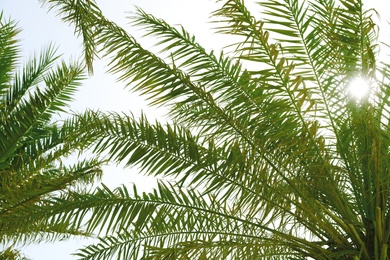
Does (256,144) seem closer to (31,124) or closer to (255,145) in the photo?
(255,145)

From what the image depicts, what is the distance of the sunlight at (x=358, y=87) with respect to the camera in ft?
19.6

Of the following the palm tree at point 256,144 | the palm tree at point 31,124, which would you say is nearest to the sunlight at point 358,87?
the palm tree at point 256,144

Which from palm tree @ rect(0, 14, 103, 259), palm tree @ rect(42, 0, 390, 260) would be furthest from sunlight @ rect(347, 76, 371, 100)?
palm tree @ rect(0, 14, 103, 259)

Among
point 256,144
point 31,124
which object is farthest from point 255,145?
point 31,124

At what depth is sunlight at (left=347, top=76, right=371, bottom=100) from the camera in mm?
5989

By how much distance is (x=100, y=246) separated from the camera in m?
7.75

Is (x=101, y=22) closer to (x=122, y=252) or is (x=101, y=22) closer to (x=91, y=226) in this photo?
(x=91, y=226)

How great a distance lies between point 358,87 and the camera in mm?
6074

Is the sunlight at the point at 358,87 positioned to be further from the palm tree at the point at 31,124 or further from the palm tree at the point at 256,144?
the palm tree at the point at 31,124

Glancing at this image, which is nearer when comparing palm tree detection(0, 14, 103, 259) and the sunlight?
the sunlight

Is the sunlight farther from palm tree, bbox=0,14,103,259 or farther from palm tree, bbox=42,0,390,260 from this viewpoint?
palm tree, bbox=0,14,103,259

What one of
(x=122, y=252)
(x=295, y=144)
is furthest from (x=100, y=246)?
(x=295, y=144)

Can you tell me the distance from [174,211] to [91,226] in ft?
3.04

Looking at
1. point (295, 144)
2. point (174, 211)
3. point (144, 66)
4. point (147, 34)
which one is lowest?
point (174, 211)
